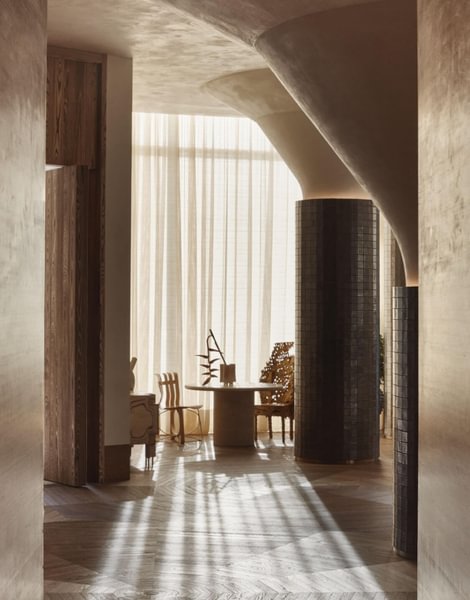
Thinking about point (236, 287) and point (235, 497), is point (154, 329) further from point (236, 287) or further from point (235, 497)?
point (235, 497)

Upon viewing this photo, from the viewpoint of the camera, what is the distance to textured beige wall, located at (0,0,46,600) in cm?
271

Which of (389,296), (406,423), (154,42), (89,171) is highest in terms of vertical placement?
(154,42)

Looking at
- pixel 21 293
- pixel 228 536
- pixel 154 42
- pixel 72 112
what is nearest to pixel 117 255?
pixel 72 112

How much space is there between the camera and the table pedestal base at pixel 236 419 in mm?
10508

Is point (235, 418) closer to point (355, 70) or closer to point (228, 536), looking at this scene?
point (228, 536)

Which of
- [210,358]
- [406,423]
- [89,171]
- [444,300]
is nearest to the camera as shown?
[444,300]

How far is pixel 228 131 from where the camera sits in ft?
38.5

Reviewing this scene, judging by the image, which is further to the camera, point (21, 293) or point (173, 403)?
point (173, 403)

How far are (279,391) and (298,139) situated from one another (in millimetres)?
3070

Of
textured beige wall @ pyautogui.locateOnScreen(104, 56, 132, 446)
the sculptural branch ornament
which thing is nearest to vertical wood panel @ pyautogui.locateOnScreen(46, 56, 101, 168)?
textured beige wall @ pyautogui.locateOnScreen(104, 56, 132, 446)

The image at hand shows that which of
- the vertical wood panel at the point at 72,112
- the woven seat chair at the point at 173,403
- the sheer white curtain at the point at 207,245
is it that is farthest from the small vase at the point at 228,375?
the vertical wood panel at the point at 72,112

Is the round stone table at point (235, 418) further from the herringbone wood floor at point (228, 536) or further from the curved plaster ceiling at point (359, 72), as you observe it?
the curved plaster ceiling at point (359, 72)

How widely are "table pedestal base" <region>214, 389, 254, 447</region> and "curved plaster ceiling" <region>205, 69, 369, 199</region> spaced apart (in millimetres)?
2413

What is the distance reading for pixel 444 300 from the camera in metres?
3.17
